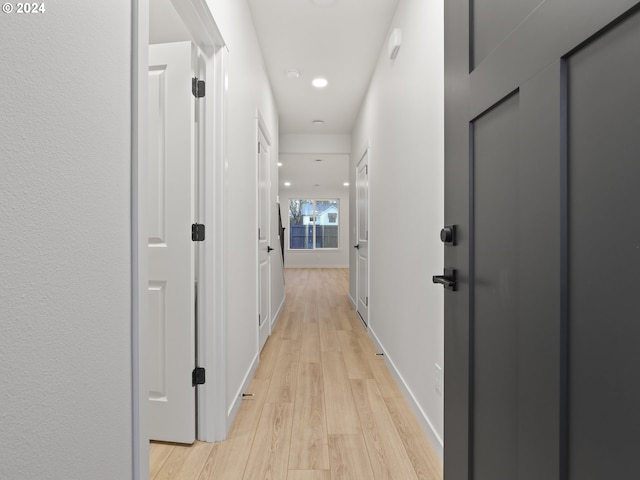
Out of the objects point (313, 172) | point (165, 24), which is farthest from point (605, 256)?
point (313, 172)

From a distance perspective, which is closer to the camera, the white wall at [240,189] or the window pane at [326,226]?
the white wall at [240,189]

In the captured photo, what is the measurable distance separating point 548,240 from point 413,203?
1.47 m

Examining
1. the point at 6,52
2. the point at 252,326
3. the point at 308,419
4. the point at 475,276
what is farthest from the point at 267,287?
the point at 6,52

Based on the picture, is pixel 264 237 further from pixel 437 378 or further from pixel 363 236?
pixel 437 378

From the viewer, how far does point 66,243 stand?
26.7 inches

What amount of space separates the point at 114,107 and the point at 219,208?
92 centimetres

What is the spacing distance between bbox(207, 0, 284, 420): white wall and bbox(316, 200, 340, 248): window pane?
8.21 metres

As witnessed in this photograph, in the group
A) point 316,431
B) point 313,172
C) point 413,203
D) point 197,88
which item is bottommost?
point 316,431

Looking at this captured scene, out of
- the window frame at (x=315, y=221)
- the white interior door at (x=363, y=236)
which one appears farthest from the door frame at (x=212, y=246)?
the window frame at (x=315, y=221)

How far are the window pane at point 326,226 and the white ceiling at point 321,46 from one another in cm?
660

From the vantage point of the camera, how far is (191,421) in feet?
5.57

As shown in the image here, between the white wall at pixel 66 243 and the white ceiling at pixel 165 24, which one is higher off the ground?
the white ceiling at pixel 165 24

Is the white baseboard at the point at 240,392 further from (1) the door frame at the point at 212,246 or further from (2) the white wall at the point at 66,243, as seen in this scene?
(2) the white wall at the point at 66,243

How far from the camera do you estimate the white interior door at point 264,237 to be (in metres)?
3.13
